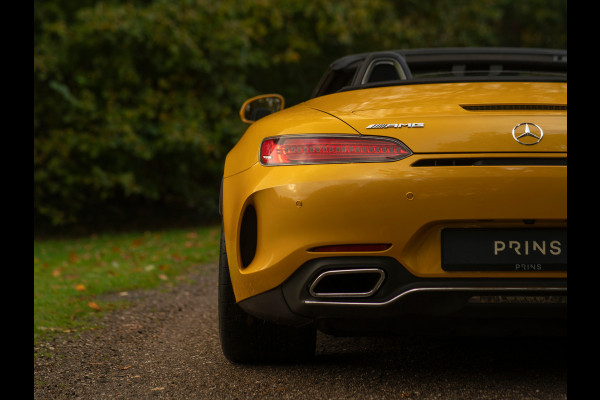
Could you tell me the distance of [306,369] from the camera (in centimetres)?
338

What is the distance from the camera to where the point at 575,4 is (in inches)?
126

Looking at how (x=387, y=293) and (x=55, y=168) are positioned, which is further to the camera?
(x=55, y=168)

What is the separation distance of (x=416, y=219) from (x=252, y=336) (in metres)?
1.09

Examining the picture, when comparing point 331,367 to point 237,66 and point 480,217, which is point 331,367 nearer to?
point 480,217

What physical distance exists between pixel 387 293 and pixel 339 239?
0.27 meters

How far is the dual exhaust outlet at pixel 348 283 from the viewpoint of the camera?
8.96ft

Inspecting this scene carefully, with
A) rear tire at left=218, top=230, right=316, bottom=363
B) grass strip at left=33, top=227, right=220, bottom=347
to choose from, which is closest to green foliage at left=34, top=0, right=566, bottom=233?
grass strip at left=33, top=227, right=220, bottom=347

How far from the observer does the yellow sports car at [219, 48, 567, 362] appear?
8.84 ft

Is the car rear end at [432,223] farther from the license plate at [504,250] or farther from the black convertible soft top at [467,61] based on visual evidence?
the black convertible soft top at [467,61]

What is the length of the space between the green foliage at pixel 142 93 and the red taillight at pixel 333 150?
27.6ft

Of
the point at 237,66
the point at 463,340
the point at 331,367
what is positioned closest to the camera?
the point at 331,367

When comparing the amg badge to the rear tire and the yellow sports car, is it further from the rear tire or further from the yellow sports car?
the rear tire

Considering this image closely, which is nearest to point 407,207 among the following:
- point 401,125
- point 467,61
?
point 401,125
